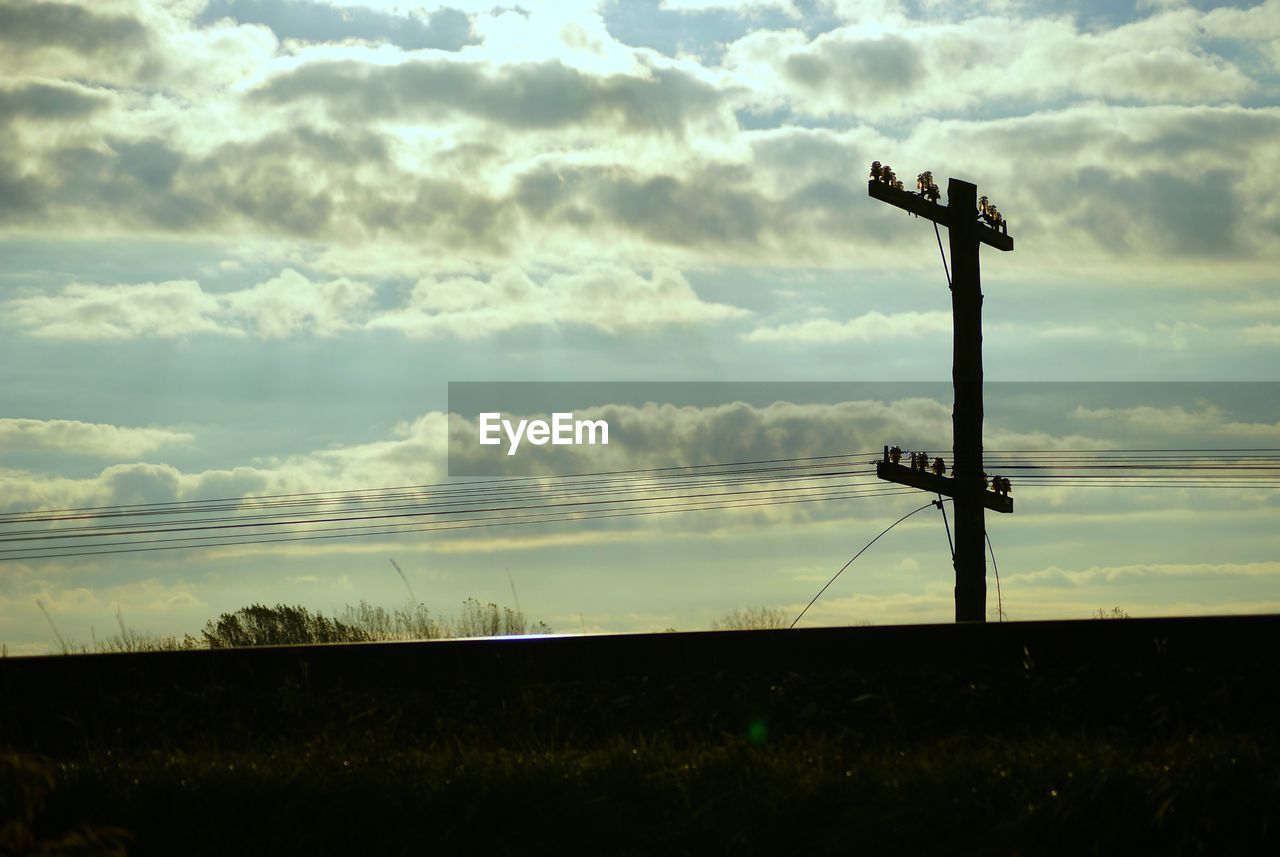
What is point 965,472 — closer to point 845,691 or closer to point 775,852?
point 845,691

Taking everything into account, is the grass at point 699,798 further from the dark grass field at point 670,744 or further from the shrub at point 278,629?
the shrub at point 278,629

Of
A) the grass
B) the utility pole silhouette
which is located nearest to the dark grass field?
the grass

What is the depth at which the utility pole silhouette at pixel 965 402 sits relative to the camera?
60.3 ft

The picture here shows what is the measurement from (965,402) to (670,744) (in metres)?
12.0

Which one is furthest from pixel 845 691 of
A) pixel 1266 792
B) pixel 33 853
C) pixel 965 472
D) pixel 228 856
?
pixel 965 472

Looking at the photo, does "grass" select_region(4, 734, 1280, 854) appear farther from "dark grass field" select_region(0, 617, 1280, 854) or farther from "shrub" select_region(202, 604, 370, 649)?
"shrub" select_region(202, 604, 370, 649)

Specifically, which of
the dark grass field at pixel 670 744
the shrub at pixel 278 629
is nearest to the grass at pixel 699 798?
the dark grass field at pixel 670 744

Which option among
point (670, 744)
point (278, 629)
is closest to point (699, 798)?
point (670, 744)

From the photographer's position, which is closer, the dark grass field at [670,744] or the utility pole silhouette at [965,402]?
the dark grass field at [670,744]

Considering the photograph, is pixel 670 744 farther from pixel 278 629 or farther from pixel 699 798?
pixel 278 629

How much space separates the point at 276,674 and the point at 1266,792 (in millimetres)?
6872

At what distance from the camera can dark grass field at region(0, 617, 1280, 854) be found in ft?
20.3

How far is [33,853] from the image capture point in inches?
198

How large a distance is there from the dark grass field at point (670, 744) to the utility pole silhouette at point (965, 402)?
29.6 ft
